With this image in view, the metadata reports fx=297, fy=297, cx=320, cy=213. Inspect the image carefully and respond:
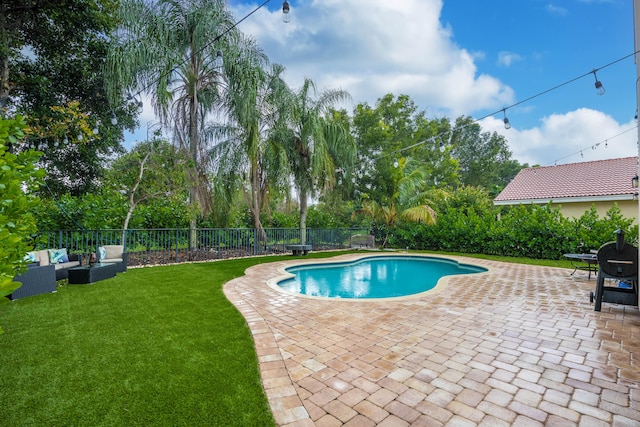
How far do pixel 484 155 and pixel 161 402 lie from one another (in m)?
36.5

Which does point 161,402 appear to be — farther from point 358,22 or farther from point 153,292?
point 358,22

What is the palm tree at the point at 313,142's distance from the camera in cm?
1220

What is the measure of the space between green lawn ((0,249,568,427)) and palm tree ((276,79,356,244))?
8443mm

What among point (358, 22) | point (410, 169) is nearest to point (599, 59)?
point (358, 22)

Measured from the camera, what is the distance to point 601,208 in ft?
42.2

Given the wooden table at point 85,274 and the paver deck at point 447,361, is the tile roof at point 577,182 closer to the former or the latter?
the paver deck at point 447,361

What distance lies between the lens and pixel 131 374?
2.57 meters

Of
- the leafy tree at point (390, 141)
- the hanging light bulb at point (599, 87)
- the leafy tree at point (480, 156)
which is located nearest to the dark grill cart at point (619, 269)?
the hanging light bulb at point (599, 87)

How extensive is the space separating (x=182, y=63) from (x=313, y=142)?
17.6ft

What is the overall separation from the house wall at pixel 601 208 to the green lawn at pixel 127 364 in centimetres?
1512

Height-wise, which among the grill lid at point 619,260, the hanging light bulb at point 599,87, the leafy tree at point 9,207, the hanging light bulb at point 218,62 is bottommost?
the grill lid at point 619,260

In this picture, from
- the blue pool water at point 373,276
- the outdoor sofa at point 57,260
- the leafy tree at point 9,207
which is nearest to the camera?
the leafy tree at point 9,207

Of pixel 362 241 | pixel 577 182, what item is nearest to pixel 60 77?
pixel 362 241

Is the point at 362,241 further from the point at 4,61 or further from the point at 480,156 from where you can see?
the point at 480,156
